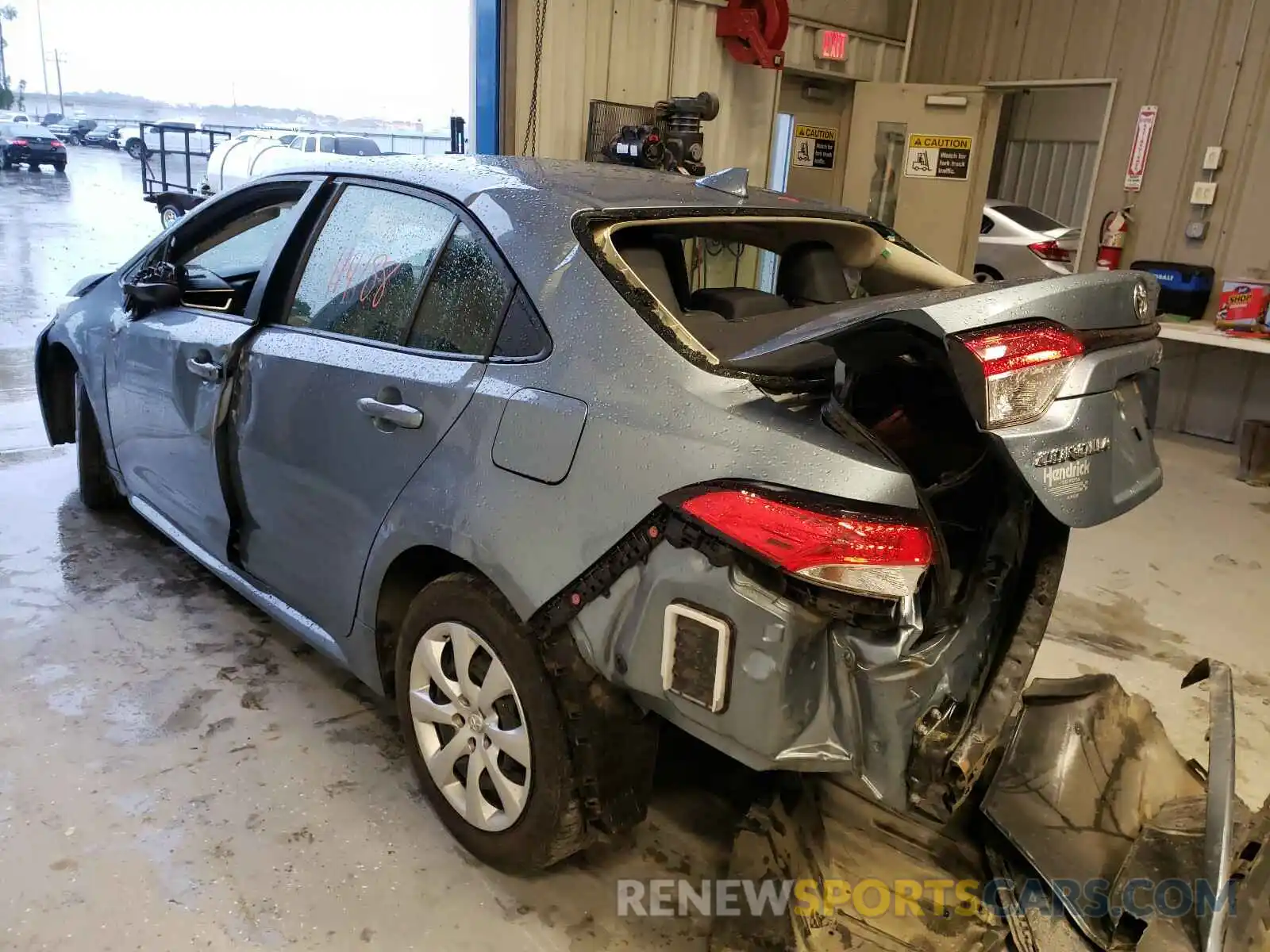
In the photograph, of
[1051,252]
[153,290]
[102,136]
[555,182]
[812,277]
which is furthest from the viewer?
[102,136]

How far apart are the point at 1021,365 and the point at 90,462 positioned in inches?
135

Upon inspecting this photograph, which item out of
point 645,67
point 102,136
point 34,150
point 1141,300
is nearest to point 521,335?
point 1141,300

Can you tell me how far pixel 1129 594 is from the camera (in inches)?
140

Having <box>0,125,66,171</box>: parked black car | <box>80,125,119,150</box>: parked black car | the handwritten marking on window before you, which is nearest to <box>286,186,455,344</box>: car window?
the handwritten marking on window

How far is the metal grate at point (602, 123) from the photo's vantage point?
5.19 m

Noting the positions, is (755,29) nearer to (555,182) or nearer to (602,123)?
(602,123)

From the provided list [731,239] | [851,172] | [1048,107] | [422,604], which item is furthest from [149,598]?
[1048,107]

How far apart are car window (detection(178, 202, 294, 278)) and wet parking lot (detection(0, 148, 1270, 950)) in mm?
1052

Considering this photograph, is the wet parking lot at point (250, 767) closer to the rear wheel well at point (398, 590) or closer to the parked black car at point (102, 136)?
the rear wheel well at point (398, 590)

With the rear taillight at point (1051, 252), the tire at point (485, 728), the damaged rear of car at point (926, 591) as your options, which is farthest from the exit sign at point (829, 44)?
the tire at point (485, 728)

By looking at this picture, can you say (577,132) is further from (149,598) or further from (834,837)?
(834,837)

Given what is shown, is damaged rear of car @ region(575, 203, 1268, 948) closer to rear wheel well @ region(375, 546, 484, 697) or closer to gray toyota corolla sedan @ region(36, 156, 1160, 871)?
gray toyota corolla sedan @ region(36, 156, 1160, 871)

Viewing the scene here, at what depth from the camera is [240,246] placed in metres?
3.17

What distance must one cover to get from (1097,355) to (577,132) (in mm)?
4320
